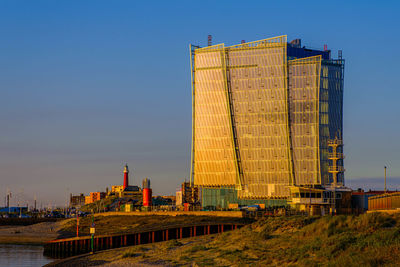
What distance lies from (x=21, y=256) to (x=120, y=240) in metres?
13.6

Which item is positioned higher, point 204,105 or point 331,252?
point 204,105

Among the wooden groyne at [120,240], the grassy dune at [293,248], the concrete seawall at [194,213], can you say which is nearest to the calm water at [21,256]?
the wooden groyne at [120,240]

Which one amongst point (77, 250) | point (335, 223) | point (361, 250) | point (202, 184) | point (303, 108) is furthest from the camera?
point (202, 184)

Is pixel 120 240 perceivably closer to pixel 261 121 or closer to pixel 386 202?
pixel 386 202

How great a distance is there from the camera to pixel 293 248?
41625 millimetres

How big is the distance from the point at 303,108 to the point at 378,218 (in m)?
112

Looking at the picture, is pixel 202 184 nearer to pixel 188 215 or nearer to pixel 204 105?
pixel 204 105

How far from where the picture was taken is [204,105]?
16100cm

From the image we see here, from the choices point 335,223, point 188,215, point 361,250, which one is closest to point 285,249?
point 335,223

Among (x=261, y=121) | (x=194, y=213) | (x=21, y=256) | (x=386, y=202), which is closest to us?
(x=386, y=202)

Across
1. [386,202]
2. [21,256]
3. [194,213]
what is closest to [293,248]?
[386,202]

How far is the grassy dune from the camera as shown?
110 feet

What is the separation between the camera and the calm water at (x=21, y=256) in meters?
66.7

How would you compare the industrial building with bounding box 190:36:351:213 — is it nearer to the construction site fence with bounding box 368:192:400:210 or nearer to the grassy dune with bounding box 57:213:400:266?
the construction site fence with bounding box 368:192:400:210
